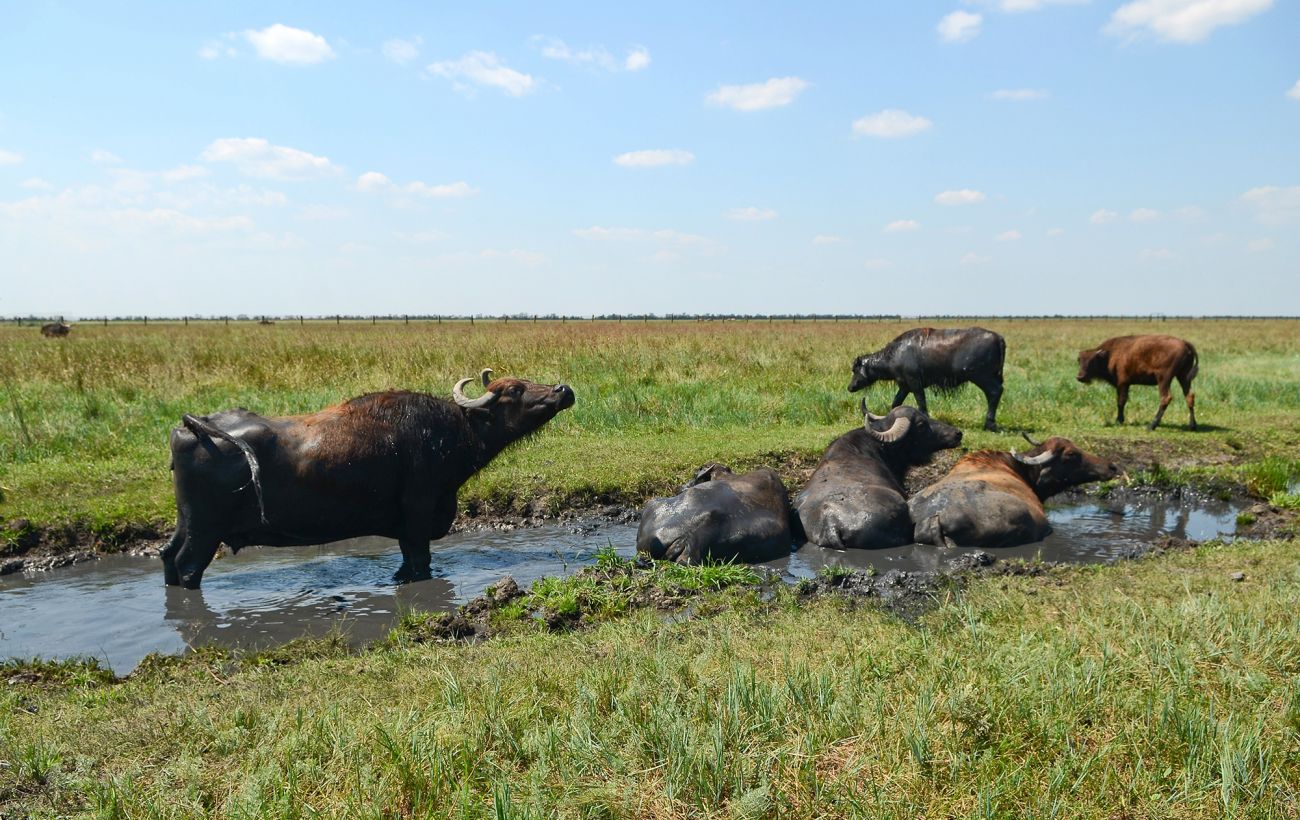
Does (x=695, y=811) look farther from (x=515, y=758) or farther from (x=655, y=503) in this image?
(x=655, y=503)

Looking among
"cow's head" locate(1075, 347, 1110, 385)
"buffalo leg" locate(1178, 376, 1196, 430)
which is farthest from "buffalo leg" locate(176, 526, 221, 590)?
"cow's head" locate(1075, 347, 1110, 385)

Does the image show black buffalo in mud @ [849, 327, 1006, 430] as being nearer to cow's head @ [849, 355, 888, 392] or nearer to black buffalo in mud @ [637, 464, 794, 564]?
cow's head @ [849, 355, 888, 392]

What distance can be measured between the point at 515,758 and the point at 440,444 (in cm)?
425

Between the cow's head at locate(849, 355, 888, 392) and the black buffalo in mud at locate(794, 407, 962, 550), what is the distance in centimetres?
451

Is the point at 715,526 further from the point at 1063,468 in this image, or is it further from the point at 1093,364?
the point at 1093,364

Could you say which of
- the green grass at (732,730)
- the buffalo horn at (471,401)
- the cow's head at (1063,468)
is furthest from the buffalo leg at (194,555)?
the cow's head at (1063,468)

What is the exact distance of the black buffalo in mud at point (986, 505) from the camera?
24.0ft

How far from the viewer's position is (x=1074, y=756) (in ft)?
9.67

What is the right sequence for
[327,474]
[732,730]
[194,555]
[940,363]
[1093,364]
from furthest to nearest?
[1093,364] < [940,363] < [327,474] < [194,555] < [732,730]

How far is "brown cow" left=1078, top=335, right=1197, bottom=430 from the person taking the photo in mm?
12758

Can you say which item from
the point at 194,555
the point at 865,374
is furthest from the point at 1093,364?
the point at 194,555

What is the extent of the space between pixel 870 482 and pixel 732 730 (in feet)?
16.8

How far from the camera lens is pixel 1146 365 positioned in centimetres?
1312

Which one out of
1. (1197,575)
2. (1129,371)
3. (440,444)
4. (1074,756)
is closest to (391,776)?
(1074,756)
